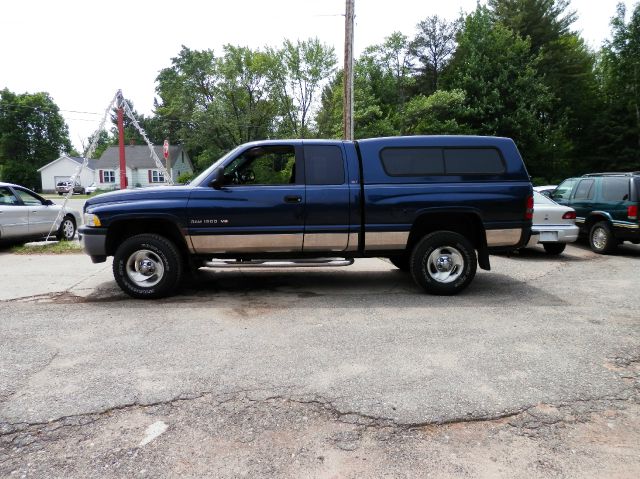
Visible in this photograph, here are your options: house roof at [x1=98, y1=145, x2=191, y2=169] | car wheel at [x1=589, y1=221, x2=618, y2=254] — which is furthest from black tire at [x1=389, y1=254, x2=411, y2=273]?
house roof at [x1=98, y1=145, x2=191, y2=169]

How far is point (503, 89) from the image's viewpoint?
93.1 feet

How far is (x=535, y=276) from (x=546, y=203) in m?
2.80

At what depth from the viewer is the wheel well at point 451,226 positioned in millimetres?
6426

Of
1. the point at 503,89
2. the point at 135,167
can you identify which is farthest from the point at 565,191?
the point at 135,167

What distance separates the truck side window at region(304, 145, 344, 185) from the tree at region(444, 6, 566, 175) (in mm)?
23867

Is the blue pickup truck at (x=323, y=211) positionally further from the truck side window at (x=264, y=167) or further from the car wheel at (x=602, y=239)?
the car wheel at (x=602, y=239)

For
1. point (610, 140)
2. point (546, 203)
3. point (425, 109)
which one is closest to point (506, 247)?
Answer: point (546, 203)

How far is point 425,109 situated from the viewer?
2958 centimetres

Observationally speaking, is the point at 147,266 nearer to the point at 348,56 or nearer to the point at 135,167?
the point at 348,56

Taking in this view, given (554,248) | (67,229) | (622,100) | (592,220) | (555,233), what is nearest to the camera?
(555,233)

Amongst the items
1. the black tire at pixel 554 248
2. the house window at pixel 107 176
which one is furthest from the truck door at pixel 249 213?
the house window at pixel 107 176

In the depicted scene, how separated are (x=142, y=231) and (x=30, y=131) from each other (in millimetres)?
79639

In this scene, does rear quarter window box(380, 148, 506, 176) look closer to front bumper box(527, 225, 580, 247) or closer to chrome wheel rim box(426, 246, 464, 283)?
chrome wheel rim box(426, 246, 464, 283)

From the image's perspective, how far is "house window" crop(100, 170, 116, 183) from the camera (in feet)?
193
